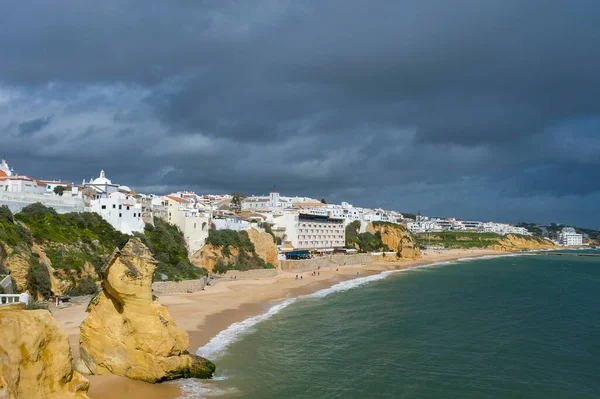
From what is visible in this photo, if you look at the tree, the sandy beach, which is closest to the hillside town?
the tree

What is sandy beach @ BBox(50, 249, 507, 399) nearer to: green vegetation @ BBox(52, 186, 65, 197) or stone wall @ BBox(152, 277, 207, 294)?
stone wall @ BBox(152, 277, 207, 294)

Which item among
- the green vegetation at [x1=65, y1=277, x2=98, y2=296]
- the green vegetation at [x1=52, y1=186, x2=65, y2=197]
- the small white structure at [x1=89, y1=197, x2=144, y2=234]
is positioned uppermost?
the green vegetation at [x1=52, y1=186, x2=65, y2=197]

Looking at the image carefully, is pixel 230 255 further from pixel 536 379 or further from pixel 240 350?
pixel 536 379

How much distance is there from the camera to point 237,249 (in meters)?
64.1

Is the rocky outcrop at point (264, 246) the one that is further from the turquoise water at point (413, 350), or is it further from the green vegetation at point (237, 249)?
the turquoise water at point (413, 350)

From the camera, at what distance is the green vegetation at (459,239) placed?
17662cm

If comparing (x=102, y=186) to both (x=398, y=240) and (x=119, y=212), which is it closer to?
(x=119, y=212)

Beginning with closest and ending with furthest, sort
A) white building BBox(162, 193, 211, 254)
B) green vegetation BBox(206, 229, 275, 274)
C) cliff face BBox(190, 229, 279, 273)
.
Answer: cliff face BBox(190, 229, 279, 273) → green vegetation BBox(206, 229, 275, 274) → white building BBox(162, 193, 211, 254)

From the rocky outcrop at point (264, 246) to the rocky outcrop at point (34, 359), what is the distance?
5678 centimetres

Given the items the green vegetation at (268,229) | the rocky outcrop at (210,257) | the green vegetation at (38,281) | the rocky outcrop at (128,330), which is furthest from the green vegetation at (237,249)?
the rocky outcrop at (128,330)

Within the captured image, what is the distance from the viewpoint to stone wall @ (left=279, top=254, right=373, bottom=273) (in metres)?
73.4

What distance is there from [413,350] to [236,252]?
40.1 meters

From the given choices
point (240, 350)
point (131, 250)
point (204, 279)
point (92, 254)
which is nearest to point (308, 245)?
point (204, 279)

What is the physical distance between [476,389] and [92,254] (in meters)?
34.8
